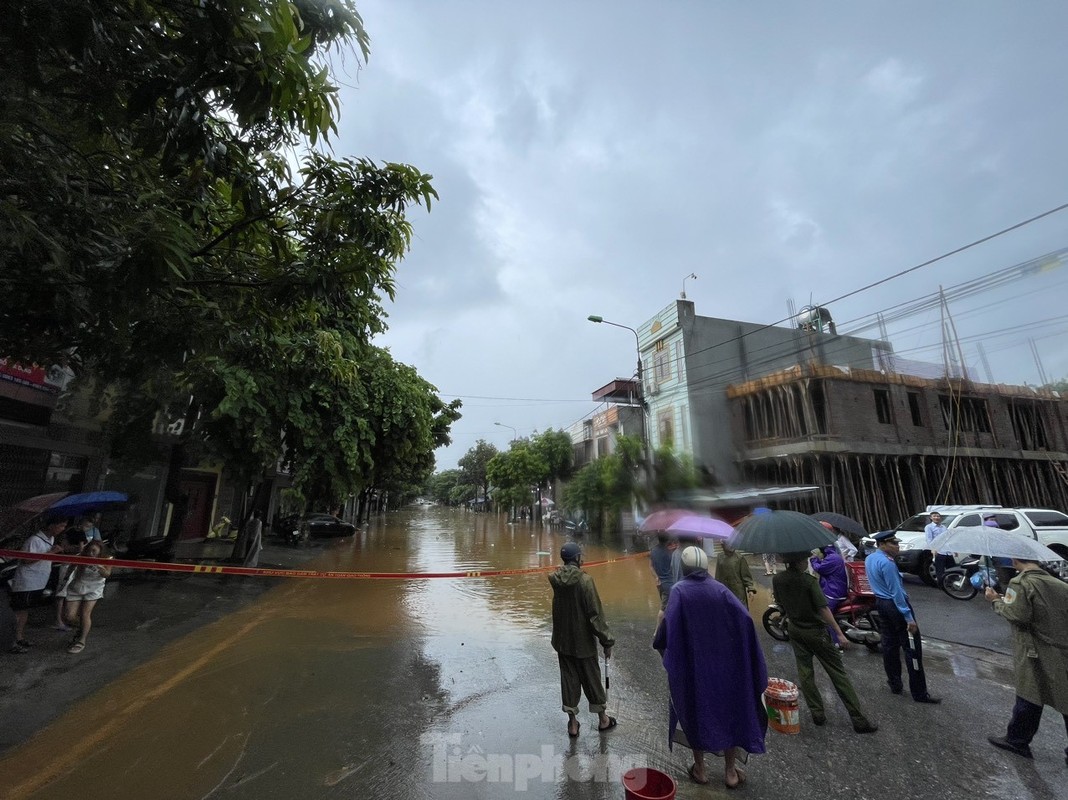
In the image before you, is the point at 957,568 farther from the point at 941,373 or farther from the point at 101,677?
the point at 101,677

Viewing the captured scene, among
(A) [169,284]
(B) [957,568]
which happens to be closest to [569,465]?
(B) [957,568]

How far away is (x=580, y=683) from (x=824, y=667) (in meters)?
2.20

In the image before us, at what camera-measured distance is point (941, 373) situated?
19.9 metres

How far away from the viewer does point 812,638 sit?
446cm

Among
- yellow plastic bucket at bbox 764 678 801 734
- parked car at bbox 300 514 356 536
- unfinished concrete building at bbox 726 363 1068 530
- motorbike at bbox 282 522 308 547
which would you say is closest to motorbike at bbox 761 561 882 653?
yellow plastic bucket at bbox 764 678 801 734

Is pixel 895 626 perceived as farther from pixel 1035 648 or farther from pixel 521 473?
pixel 521 473

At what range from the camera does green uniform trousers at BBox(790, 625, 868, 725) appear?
4.32 m

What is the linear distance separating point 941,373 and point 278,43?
2490 centimetres

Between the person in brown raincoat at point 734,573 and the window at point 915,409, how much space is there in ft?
60.4

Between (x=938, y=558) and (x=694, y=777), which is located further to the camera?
(x=938, y=558)

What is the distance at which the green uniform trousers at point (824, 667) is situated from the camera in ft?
14.2

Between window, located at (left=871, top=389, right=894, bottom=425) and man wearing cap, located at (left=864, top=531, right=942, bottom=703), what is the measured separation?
17232 millimetres

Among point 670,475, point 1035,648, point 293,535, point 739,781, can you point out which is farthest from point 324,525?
point 1035,648

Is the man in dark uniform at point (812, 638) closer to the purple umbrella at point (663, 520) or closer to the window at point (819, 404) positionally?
the purple umbrella at point (663, 520)
